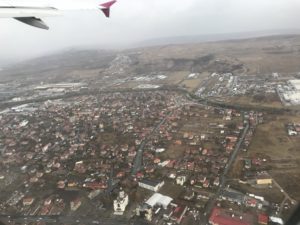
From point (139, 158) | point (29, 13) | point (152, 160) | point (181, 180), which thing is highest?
point (29, 13)

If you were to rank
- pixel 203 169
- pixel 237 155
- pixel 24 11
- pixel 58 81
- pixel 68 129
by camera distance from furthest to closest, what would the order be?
pixel 58 81
pixel 68 129
pixel 237 155
pixel 203 169
pixel 24 11

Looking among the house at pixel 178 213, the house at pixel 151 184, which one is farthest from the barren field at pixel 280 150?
the house at pixel 151 184

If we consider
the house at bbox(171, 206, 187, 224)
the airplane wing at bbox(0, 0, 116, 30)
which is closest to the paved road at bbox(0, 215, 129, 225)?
the house at bbox(171, 206, 187, 224)

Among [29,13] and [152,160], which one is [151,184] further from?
[29,13]

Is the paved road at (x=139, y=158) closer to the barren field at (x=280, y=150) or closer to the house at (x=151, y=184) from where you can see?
the house at (x=151, y=184)

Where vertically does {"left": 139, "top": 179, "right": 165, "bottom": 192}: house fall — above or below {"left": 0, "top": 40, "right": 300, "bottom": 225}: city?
above

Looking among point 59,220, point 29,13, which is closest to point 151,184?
point 59,220

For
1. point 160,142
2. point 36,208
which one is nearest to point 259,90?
point 160,142

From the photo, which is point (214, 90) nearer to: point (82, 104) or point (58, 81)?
point (82, 104)

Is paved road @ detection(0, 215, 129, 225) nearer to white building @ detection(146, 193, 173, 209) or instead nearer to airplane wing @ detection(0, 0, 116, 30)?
white building @ detection(146, 193, 173, 209)
